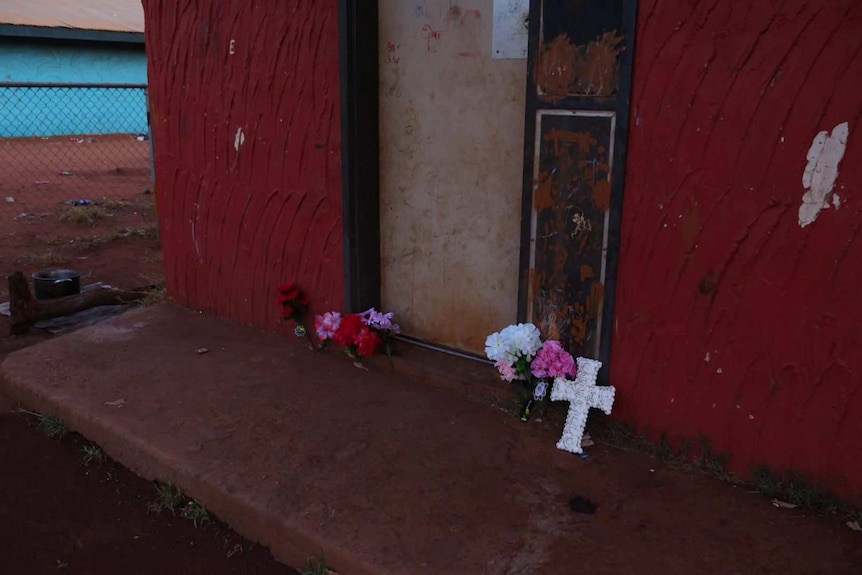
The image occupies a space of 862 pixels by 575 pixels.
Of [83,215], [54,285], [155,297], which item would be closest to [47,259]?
[54,285]

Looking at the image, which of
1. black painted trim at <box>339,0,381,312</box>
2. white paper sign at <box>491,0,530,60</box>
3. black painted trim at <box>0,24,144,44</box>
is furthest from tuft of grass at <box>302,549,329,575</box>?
black painted trim at <box>0,24,144,44</box>

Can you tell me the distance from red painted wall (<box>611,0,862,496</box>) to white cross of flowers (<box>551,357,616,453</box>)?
0.18 metres

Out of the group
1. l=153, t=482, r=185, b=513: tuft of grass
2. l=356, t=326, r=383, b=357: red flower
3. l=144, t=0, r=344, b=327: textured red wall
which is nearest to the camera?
l=153, t=482, r=185, b=513: tuft of grass

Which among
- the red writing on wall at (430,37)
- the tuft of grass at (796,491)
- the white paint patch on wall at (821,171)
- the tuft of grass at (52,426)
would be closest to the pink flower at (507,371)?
the tuft of grass at (796,491)

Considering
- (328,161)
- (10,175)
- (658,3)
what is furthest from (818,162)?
(10,175)

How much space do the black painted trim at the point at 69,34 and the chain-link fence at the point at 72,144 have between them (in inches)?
48.3

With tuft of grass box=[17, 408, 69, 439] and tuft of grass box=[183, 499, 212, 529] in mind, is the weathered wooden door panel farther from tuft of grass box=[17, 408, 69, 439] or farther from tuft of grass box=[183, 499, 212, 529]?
tuft of grass box=[17, 408, 69, 439]

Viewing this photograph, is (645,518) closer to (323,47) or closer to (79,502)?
(79,502)

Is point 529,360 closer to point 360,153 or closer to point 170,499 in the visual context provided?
point 360,153

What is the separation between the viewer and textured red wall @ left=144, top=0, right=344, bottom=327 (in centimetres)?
411

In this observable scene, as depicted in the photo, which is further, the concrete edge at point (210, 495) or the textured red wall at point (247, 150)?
the textured red wall at point (247, 150)

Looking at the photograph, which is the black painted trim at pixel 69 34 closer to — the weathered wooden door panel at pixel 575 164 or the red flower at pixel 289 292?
the red flower at pixel 289 292

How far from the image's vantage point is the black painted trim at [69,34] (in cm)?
1628

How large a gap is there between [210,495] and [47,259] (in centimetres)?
516
